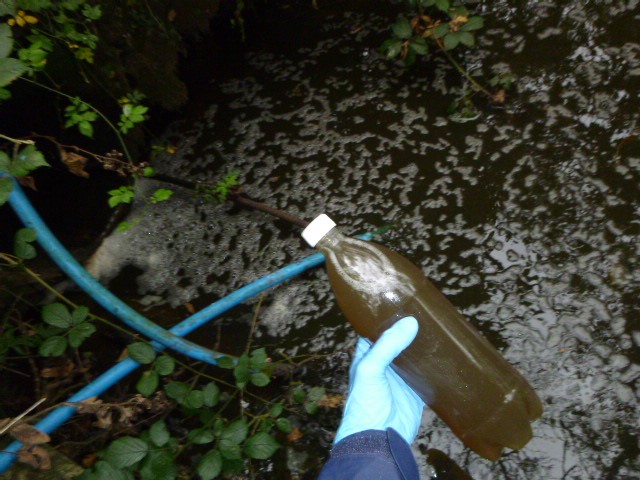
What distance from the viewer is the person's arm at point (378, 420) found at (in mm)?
1245

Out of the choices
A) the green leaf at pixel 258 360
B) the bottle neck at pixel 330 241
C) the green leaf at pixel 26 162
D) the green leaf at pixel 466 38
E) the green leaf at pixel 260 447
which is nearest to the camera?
the green leaf at pixel 26 162

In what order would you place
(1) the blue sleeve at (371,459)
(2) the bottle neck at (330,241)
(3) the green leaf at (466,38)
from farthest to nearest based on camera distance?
(3) the green leaf at (466,38), (2) the bottle neck at (330,241), (1) the blue sleeve at (371,459)

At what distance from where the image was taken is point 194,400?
151 centimetres

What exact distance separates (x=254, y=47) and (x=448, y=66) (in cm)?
102

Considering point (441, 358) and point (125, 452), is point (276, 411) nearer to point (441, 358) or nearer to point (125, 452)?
point (125, 452)

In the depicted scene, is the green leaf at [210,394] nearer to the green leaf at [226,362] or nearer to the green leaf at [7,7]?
the green leaf at [226,362]

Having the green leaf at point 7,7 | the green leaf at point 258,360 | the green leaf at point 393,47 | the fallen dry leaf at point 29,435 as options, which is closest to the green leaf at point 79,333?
the fallen dry leaf at point 29,435

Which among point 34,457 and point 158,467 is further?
point 158,467

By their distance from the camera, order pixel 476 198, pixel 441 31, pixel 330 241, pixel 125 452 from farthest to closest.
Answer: pixel 441 31, pixel 476 198, pixel 330 241, pixel 125 452

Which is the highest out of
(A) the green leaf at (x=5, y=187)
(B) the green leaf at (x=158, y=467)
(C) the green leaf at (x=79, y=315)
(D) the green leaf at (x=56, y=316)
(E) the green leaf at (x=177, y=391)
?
(A) the green leaf at (x=5, y=187)

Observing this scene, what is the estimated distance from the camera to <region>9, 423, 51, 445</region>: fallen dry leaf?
124 centimetres

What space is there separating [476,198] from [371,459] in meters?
1.20

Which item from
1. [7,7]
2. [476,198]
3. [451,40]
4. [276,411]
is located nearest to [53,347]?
[276,411]

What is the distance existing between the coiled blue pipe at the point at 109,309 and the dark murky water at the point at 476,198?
0.19 metres
